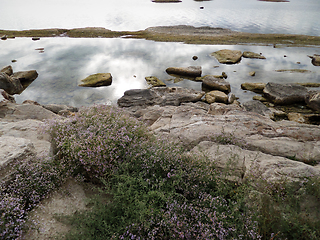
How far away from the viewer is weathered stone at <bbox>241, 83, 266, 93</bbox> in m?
18.4

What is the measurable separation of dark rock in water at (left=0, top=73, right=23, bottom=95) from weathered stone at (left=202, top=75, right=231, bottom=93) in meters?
17.1

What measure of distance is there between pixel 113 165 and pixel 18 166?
191 cm

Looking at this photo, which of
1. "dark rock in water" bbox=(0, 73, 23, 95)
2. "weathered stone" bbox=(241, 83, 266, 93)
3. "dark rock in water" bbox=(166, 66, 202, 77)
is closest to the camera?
"dark rock in water" bbox=(0, 73, 23, 95)

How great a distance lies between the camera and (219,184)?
378 centimetres

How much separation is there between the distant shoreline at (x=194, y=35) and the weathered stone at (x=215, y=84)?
15.9 m

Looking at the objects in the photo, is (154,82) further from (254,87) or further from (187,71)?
(254,87)

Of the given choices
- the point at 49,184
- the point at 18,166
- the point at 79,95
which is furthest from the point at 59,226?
the point at 79,95

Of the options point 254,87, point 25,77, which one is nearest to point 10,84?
point 25,77

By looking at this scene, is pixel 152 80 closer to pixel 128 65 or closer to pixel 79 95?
pixel 128 65

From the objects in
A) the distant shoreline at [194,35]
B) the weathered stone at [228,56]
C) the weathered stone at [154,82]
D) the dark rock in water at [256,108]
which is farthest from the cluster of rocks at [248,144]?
the distant shoreline at [194,35]

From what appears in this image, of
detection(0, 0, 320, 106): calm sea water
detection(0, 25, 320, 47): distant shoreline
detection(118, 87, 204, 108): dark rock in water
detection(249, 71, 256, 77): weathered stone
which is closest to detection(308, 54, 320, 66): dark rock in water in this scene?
detection(0, 0, 320, 106): calm sea water

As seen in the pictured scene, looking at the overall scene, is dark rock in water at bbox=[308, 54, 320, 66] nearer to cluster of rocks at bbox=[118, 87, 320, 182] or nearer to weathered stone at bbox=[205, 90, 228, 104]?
weathered stone at bbox=[205, 90, 228, 104]

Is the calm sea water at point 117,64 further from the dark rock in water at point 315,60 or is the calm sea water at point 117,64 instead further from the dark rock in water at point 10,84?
the dark rock in water at point 10,84

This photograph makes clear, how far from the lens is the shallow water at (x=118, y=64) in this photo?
17969 mm
